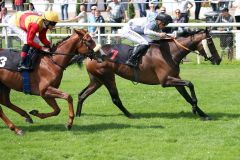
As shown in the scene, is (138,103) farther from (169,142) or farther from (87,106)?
(169,142)

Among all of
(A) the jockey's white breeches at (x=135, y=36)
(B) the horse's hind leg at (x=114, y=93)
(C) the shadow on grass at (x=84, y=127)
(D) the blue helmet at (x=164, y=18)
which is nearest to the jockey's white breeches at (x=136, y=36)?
(A) the jockey's white breeches at (x=135, y=36)

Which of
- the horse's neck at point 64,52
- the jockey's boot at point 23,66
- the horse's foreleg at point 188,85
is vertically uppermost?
the horse's neck at point 64,52

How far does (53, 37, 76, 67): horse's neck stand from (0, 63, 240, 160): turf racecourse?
3.44ft

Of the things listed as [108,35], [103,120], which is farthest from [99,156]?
[108,35]

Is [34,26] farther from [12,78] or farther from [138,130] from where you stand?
[138,130]

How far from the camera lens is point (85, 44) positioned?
34.1ft

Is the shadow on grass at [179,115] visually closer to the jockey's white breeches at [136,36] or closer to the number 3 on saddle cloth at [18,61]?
the jockey's white breeches at [136,36]

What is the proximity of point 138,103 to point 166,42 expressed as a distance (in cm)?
182

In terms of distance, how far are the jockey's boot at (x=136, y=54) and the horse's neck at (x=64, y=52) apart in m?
1.67

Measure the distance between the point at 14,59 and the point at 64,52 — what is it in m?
0.77

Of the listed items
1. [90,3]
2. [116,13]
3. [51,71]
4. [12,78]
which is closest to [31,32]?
[51,71]

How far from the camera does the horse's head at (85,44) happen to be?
10367 mm

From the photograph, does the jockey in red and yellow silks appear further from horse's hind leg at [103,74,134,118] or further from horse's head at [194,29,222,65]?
horse's head at [194,29,222,65]

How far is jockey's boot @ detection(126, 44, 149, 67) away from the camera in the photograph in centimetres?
1178
